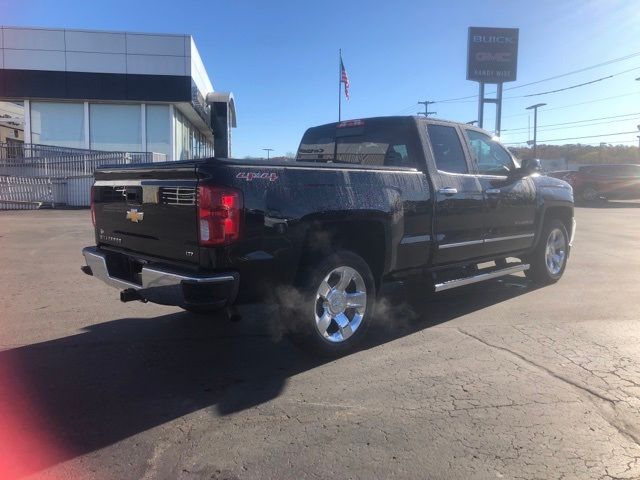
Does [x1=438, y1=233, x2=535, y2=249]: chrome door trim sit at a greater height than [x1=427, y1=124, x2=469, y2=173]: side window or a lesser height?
lesser

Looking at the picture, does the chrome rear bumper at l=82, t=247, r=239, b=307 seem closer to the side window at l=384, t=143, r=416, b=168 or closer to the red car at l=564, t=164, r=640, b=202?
the side window at l=384, t=143, r=416, b=168

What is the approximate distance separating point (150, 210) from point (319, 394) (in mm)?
1934

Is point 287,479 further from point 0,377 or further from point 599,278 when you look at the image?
point 599,278

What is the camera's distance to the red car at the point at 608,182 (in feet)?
79.5

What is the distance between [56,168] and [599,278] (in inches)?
792

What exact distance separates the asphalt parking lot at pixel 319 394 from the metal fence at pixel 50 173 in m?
14.7

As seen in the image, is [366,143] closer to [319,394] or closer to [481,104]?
[319,394]

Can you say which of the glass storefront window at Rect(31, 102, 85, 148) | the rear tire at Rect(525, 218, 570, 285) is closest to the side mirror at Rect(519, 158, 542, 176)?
the rear tire at Rect(525, 218, 570, 285)

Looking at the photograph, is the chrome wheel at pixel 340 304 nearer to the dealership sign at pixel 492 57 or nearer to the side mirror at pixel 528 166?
the side mirror at pixel 528 166

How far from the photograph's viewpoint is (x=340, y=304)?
4.58 m

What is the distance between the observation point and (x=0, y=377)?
4031 millimetres

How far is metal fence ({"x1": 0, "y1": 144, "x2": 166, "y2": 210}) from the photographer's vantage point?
19234 millimetres

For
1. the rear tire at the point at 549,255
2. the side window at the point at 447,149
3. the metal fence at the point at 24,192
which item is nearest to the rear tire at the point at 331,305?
the side window at the point at 447,149

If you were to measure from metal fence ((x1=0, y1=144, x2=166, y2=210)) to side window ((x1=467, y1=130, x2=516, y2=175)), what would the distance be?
595 inches
